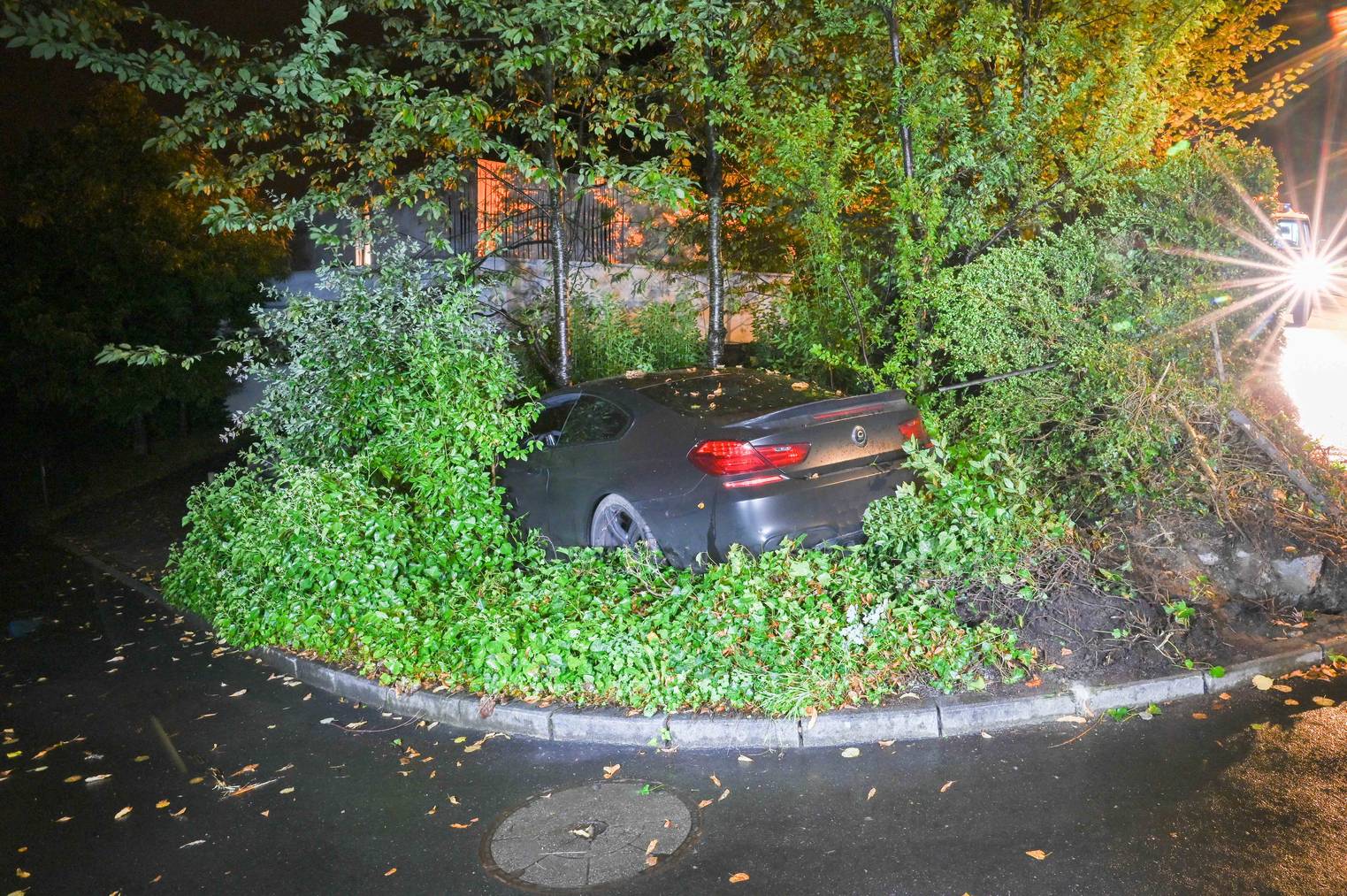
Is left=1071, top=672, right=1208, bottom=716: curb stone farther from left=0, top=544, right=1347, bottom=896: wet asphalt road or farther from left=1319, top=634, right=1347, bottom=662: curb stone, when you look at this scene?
left=1319, top=634, right=1347, bottom=662: curb stone

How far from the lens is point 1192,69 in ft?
47.8

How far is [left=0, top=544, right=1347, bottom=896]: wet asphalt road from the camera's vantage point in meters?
3.68

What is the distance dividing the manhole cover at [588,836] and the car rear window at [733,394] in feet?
8.90

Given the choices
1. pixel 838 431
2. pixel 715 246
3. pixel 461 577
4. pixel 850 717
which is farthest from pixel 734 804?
pixel 715 246

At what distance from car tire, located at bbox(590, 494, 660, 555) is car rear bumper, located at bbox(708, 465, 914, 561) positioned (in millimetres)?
690

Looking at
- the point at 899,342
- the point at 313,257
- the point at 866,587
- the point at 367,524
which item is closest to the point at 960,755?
the point at 866,587

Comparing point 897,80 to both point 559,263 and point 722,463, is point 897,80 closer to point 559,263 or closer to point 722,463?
point 559,263

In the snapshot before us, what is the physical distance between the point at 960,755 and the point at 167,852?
3.53m

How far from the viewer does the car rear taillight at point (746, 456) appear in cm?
611

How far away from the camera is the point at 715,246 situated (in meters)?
12.4

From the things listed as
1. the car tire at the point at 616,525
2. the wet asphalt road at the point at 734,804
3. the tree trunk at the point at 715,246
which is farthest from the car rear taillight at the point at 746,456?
the tree trunk at the point at 715,246

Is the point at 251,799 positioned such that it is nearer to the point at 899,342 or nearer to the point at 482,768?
the point at 482,768

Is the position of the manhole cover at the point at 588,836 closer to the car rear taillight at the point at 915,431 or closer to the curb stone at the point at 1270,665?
the curb stone at the point at 1270,665

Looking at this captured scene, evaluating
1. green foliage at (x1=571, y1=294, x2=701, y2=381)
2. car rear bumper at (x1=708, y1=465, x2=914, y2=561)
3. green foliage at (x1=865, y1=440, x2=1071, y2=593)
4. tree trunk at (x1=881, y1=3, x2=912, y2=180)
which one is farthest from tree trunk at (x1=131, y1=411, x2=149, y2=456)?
green foliage at (x1=865, y1=440, x2=1071, y2=593)
